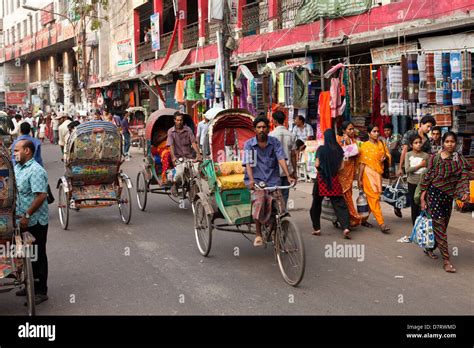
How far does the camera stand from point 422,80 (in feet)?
36.3

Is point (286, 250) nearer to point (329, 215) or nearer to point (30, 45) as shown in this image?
point (329, 215)

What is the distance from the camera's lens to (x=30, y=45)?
53500 millimetres

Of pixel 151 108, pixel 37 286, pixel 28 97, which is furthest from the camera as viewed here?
pixel 28 97

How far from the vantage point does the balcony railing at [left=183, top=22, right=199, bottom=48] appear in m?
24.9

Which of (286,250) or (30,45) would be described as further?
(30,45)

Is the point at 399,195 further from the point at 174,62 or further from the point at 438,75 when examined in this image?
the point at 174,62

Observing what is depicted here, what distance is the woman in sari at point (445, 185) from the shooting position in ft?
22.6

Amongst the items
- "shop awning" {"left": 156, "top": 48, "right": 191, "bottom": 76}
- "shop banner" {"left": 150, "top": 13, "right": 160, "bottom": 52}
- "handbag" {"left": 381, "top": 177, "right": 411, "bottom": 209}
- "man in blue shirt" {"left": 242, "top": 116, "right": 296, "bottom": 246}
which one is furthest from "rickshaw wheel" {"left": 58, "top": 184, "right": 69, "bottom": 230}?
"shop banner" {"left": 150, "top": 13, "right": 160, "bottom": 52}

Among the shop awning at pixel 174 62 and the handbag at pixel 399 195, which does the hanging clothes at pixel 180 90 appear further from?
the handbag at pixel 399 195

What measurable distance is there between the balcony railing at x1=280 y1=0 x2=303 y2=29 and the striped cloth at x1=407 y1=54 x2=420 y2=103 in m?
6.39

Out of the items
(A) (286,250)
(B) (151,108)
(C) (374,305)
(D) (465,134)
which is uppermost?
(B) (151,108)

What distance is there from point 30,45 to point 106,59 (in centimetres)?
1948

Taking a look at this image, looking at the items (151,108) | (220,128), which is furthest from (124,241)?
(151,108)

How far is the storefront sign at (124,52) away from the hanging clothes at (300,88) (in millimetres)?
19715
